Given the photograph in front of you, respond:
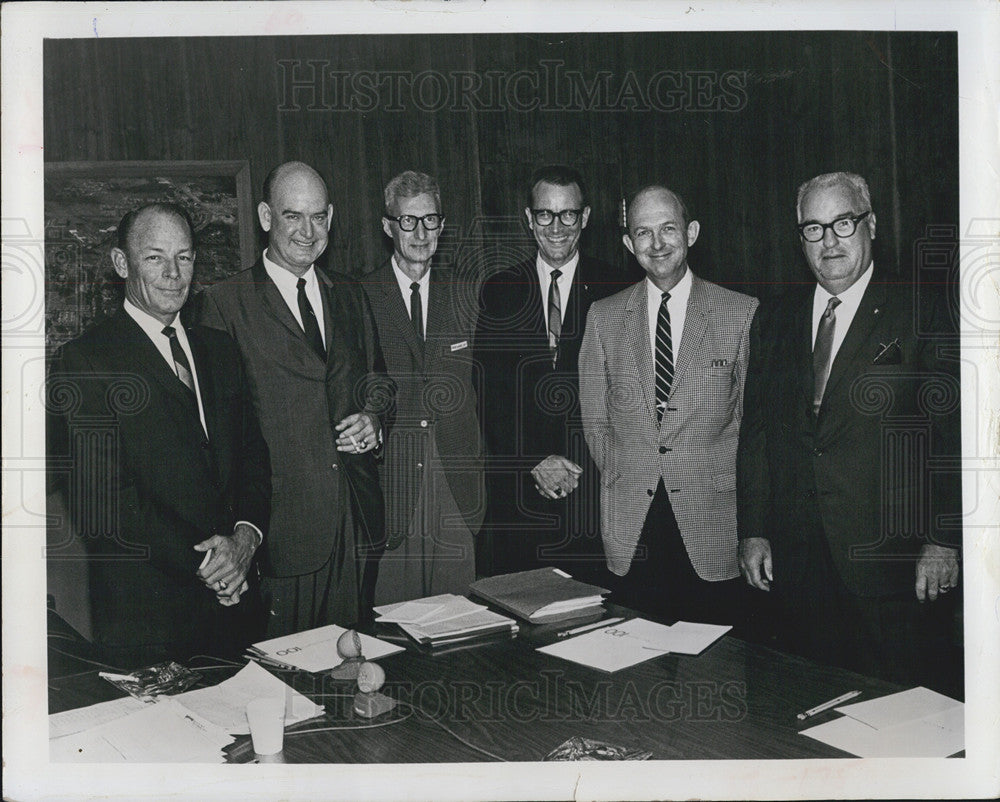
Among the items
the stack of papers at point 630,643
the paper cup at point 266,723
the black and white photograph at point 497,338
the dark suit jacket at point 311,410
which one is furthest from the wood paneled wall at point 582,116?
the paper cup at point 266,723

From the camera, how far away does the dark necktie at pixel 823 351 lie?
8.45ft

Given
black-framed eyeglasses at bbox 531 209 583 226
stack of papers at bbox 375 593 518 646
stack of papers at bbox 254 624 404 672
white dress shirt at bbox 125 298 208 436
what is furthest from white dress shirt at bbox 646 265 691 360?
white dress shirt at bbox 125 298 208 436

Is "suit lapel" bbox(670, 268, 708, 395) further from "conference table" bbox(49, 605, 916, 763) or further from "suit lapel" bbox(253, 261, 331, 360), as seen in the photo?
"suit lapel" bbox(253, 261, 331, 360)

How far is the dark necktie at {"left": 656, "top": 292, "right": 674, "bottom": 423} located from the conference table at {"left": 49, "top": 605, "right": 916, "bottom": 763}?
0.64 metres

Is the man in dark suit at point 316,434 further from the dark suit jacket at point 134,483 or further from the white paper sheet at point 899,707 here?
the white paper sheet at point 899,707

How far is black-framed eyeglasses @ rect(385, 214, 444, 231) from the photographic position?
2.59 m

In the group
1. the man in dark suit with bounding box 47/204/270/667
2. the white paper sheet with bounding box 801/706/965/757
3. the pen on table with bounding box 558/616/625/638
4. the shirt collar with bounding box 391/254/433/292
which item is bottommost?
the white paper sheet with bounding box 801/706/965/757

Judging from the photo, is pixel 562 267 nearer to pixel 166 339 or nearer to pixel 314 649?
pixel 166 339

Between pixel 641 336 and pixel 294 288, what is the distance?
94 centimetres

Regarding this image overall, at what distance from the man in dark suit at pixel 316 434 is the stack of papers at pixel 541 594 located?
34 cm

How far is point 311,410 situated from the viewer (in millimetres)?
2623

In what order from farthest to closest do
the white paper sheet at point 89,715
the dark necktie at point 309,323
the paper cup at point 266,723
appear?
the dark necktie at point 309,323, the white paper sheet at point 89,715, the paper cup at point 266,723

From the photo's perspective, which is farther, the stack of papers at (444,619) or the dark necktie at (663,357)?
the dark necktie at (663,357)

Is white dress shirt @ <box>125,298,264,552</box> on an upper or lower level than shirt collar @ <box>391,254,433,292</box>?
lower
